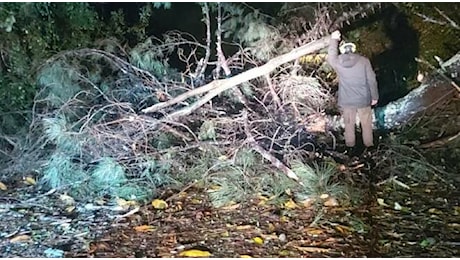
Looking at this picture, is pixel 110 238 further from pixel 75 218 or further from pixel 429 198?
pixel 429 198

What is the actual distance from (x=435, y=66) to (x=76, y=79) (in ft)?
8.42

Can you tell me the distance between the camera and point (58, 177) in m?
3.29

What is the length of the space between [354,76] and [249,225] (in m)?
1.17

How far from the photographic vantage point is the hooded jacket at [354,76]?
3371 mm

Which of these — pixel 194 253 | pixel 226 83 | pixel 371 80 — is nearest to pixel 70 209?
pixel 194 253

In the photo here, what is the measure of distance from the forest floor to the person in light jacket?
Result: 39 cm

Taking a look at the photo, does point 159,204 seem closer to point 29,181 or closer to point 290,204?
point 290,204

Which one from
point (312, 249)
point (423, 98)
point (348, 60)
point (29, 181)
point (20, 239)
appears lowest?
point (312, 249)

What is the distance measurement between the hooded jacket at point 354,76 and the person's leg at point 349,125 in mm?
76

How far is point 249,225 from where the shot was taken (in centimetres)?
278

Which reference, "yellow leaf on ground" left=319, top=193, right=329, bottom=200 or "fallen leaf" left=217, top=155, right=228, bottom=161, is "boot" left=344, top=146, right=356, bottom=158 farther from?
"fallen leaf" left=217, top=155, right=228, bottom=161

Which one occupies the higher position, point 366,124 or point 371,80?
point 371,80

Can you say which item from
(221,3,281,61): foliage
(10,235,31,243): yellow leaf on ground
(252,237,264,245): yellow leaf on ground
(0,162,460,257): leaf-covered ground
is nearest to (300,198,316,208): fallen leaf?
(0,162,460,257): leaf-covered ground

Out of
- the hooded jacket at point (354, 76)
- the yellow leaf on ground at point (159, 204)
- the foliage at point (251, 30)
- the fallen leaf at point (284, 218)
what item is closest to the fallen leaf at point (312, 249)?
the fallen leaf at point (284, 218)
